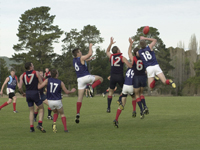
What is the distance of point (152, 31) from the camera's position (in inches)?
3063

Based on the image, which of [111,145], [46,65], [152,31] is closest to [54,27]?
[46,65]

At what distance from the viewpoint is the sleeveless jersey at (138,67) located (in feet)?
41.6

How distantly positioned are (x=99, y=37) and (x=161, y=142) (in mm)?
72058

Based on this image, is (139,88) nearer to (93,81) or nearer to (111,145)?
(93,81)

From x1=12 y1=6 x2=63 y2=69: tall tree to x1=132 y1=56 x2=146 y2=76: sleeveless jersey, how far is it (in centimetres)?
5997

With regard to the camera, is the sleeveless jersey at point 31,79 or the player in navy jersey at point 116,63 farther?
the player in navy jersey at point 116,63

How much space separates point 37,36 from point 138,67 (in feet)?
209

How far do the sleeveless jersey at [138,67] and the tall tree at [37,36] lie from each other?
59968mm

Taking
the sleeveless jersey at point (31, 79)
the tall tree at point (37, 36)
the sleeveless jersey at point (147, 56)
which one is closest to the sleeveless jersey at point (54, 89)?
the sleeveless jersey at point (31, 79)

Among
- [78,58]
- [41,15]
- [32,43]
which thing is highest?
[41,15]

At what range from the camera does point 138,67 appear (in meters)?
12.8

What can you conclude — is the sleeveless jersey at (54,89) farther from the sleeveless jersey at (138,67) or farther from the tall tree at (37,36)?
the tall tree at (37,36)

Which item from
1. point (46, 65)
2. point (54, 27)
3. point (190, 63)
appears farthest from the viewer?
point (190, 63)

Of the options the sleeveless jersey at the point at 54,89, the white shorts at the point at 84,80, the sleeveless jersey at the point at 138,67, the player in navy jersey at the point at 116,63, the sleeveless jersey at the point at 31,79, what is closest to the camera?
the sleeveless jersey at the point at 54,89
